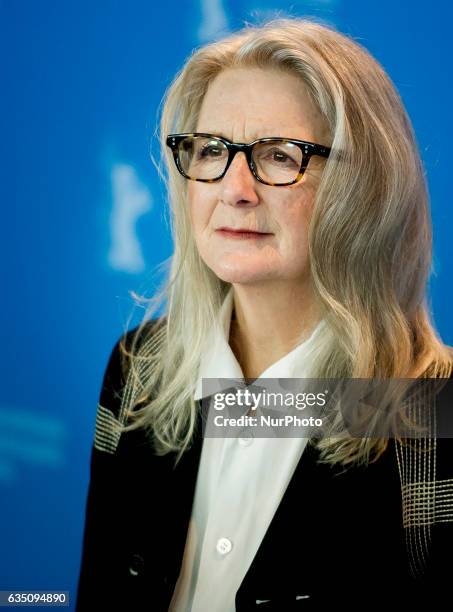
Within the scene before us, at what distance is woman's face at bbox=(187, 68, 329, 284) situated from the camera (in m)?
1.48

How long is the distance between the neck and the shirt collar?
0.12ft

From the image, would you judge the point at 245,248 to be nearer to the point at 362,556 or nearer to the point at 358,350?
the point at 358,350

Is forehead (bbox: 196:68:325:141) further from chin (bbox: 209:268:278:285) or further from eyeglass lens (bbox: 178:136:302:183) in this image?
chin (bbox: 209:268:278:285)

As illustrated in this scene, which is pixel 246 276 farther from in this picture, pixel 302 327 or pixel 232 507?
pixel 232 507

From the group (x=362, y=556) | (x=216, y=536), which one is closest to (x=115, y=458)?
(x=216, y=536)

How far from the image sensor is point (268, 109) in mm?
1482

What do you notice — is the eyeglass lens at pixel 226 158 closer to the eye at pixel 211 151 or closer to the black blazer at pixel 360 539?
the eye at pixel 211 151

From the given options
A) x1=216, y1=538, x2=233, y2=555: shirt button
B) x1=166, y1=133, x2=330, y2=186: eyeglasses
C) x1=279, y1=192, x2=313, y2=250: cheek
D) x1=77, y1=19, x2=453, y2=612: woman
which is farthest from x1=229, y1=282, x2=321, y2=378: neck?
x1=216, y1=538, x2=233, y2=555: shirt button

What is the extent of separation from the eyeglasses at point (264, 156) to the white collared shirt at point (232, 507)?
32 centimetres

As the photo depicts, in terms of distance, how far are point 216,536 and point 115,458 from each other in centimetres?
37

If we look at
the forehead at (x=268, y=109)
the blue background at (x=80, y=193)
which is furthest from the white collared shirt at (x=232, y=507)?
the blue background at (x=80, y=193)

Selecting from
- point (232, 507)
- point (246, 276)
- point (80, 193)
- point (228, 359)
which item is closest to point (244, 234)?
point (246, 276)

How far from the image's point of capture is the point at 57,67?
203 centimetres

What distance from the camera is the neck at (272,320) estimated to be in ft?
5.26
